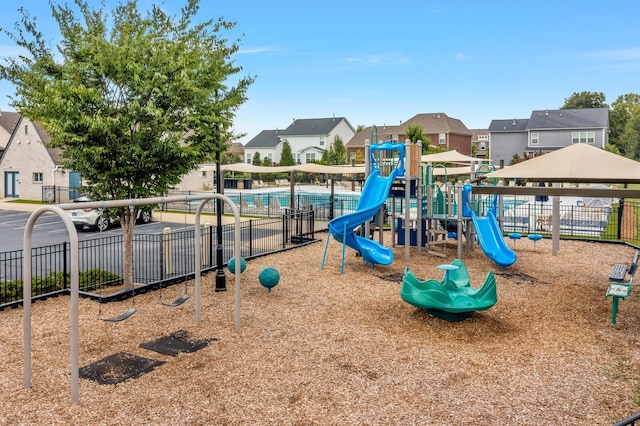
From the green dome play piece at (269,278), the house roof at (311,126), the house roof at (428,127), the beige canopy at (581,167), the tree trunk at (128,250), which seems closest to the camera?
the beige canopy at (581,167)

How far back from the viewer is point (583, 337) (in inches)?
331

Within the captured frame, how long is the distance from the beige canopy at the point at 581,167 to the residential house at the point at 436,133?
6589 cm

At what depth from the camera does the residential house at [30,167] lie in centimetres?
3700

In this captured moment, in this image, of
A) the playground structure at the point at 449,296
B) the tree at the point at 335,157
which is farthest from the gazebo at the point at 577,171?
the tree at the point at 335,157

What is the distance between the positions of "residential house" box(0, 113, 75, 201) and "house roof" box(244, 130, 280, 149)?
157 feet

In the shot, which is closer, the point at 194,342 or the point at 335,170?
the point at 194,342

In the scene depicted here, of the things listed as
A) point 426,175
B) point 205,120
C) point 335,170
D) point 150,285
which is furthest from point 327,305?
point 335,170

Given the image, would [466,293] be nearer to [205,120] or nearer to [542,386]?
[542,386]

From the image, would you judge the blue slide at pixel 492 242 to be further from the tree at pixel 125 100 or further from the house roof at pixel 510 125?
the house roof at pixel 510 125

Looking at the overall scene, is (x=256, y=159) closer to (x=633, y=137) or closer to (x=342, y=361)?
(x=633, y=137)

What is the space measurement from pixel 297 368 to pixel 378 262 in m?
6.78

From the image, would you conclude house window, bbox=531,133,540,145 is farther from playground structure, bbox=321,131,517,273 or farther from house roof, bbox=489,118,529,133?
playground structure, bbox=321,131,517,273

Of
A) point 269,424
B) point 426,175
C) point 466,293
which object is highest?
point 426,175

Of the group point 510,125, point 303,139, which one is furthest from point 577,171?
point 303,139
